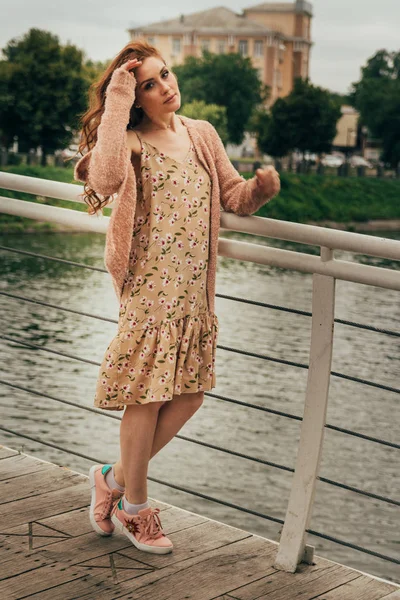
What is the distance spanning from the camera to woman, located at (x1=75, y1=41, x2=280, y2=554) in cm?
242

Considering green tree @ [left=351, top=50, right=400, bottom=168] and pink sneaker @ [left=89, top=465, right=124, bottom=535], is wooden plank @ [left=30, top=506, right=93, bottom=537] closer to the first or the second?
pink sneaker @ [left=89, top=465, right=124, bottom=535]

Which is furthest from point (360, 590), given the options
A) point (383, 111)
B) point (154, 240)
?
point (383, 111)

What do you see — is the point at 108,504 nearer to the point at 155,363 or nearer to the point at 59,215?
the point at 155,363

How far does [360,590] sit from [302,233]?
85 cm

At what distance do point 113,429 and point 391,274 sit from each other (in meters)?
14.1

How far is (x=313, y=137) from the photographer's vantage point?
202 ft

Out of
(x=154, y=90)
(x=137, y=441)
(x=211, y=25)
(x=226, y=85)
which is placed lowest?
(x=137, y=441)

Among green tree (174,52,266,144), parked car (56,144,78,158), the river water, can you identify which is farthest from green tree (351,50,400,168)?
the river water

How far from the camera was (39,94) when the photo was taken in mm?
43906

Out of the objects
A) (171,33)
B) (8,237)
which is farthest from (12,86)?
(171,33)

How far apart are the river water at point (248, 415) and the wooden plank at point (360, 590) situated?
6.45 meters

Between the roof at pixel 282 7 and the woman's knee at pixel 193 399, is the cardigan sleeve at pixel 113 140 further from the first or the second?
the roof at pixel 282 7

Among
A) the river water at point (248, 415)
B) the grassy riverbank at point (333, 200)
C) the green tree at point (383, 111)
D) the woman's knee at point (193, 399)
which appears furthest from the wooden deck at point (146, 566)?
the green tree at point (383, 111)

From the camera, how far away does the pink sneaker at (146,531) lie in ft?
8.47
